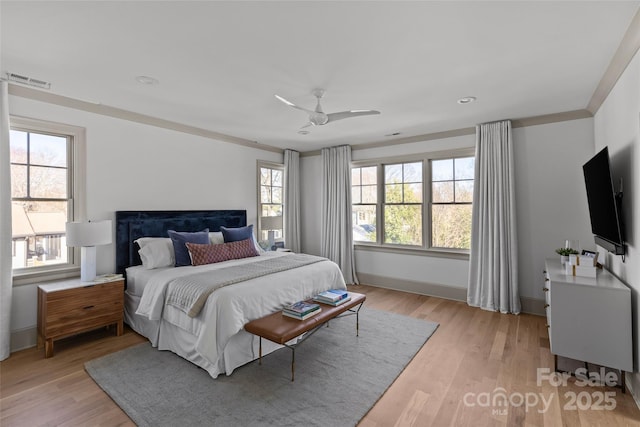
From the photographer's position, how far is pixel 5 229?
2.85m

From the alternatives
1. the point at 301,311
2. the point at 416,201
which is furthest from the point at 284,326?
the point at 416,201

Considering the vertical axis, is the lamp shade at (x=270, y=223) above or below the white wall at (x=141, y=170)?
below

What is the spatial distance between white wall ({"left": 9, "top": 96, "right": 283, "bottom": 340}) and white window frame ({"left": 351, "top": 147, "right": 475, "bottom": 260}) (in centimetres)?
236

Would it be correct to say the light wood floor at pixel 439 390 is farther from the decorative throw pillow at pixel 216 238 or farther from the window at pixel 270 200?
the window at pixel 270 200

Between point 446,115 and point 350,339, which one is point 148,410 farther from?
point 446,115

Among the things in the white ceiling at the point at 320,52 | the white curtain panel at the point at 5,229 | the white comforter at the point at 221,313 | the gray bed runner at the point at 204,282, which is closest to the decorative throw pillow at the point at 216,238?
the white comforter at the point at 221,313

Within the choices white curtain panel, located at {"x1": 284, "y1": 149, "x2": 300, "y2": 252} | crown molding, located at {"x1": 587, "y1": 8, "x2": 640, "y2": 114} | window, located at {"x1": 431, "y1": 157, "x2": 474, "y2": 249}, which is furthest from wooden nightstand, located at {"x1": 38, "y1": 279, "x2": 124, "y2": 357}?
crown molding, located at {"x1": 587, "y1": 8, "x2": 640, "y2": 114}

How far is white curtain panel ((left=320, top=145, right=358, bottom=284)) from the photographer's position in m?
5.66

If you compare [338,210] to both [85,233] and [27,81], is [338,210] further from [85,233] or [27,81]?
[27,81]

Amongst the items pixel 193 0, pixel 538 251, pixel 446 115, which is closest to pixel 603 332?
pixel 538 251

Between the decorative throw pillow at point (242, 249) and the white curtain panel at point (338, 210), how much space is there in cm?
189

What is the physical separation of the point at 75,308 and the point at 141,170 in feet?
5.87

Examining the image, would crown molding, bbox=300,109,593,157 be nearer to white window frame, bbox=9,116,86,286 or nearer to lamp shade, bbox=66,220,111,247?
white window frame, bbox=9,116,86,286

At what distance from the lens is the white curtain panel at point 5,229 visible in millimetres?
2812
